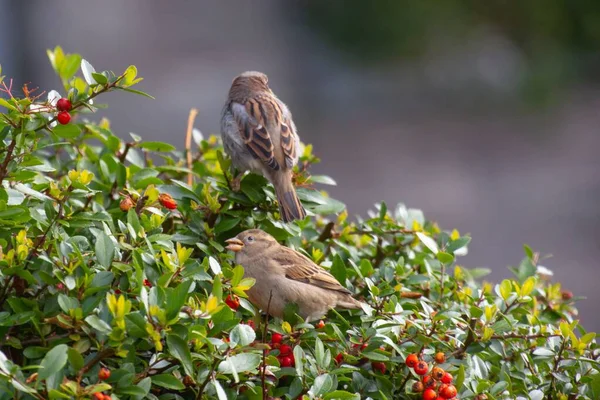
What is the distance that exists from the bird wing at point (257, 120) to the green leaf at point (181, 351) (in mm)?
Answer: 1741

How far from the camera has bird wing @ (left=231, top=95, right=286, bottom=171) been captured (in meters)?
3.65

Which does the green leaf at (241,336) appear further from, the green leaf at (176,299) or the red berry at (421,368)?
the red berry at (421,368)

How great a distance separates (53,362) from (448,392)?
0.99m

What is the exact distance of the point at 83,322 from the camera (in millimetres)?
1931

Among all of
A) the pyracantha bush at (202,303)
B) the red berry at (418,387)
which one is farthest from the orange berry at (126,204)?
the red berry at (418,387)

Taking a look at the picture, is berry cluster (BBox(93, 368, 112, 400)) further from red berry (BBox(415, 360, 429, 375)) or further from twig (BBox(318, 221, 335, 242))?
twig (BBox(318, 221, 335, 242))

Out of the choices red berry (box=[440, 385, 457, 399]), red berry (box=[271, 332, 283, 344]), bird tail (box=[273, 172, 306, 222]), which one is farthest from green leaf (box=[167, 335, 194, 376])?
bird tail (box=[273, 172, 306, 222])

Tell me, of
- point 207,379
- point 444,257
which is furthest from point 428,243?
point 207,379

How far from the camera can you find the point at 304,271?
9.10ft

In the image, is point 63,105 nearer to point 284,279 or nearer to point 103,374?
point 103,374

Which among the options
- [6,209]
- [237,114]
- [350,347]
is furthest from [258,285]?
[237,114]

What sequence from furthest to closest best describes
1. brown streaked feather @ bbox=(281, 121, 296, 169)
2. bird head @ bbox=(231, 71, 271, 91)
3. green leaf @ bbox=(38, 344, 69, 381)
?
bird head @ bbox=(231, 71, 271, 91) < brown streaked feather @ bbox=(281, 121, 296, 169) < green leaf @ bbox=(38, 344, 69, 381)

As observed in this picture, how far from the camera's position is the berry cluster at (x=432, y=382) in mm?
2180

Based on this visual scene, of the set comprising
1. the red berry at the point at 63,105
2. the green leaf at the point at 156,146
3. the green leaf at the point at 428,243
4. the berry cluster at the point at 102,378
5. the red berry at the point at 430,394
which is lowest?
the red berry at the point at 430,394
